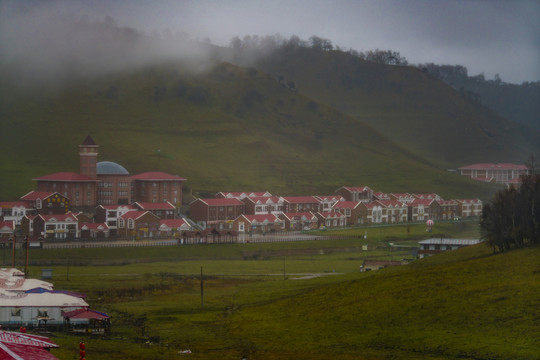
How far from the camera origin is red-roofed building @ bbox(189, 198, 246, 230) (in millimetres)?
110875

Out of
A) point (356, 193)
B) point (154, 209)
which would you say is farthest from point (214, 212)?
point (356, 193)

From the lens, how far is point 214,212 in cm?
11225

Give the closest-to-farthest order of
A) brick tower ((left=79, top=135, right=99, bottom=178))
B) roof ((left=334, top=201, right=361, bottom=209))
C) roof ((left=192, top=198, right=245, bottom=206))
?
roof ((left=192, top=198, right=245, bottom=206)), brick tower ((left=79, top=135, right=99, bottom=178)), roof ((left=334, top=201, right=361, bottom=209))

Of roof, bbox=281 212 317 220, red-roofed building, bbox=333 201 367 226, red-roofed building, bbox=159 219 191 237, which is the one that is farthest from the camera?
red-roofed building, bbox=333 201 367 226

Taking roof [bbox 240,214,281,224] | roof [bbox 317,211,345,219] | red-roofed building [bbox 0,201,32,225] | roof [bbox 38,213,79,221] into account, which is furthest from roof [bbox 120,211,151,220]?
roof [bbox 317,211,345,219]

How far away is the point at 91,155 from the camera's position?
11562 centimetres

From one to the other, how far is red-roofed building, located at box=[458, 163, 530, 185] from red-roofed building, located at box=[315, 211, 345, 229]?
71016 millimetres

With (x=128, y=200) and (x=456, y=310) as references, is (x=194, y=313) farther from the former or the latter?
(x=128, y=200)

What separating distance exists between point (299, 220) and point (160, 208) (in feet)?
65.1

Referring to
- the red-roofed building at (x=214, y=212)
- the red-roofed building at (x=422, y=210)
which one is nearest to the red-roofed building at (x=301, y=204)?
the red-roofed building at (x=214, y=212)

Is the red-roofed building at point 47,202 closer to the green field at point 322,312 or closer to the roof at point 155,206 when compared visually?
the roof at point 155,206

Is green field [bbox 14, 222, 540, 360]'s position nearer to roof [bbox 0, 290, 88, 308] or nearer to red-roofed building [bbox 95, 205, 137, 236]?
roof [bbox 0, 290, 88, 308]

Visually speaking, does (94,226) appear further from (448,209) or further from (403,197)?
(448,209)

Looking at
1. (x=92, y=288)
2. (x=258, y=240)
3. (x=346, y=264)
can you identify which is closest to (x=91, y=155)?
(x=258, y=240)
